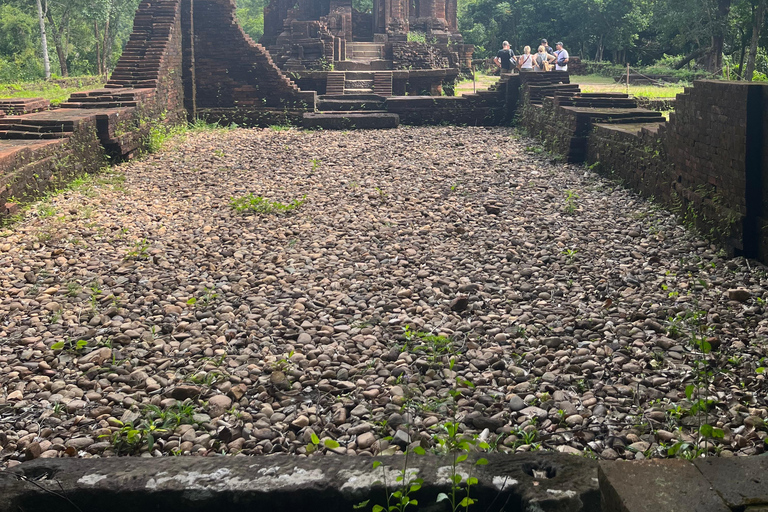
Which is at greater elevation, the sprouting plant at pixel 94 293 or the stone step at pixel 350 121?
the stone step at pixel 350 121

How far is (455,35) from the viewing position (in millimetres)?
27172

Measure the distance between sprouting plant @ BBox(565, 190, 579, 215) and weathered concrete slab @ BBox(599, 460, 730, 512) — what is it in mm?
5313

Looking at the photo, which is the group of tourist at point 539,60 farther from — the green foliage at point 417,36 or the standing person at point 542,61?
the green foliage at point 417,36

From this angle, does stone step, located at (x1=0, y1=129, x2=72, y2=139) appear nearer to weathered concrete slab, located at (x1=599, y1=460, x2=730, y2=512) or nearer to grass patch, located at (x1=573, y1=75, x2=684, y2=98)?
weathered concrete slab, located at (x1=599, y1=460, x2=730, y2=512)

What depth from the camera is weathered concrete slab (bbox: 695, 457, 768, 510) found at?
77.8 inches

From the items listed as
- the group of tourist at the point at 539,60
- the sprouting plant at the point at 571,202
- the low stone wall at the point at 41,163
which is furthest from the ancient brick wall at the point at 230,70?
the sprouting plant at the point at 571,202

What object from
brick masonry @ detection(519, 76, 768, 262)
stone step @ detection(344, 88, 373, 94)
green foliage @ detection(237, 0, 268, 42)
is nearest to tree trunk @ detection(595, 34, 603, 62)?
stone step @ detection(344, 88, 373, 94)

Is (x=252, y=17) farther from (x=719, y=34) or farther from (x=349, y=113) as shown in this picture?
(x=349, y=113)

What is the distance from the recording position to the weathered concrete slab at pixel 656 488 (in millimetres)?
1955

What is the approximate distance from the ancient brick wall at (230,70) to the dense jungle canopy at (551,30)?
1482cm

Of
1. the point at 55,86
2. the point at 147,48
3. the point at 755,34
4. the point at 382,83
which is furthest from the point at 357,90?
the point at 55,86

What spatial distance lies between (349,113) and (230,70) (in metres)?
2.65

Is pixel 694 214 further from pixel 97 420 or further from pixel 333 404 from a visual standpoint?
pixel 97 420

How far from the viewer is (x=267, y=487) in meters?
2.31
